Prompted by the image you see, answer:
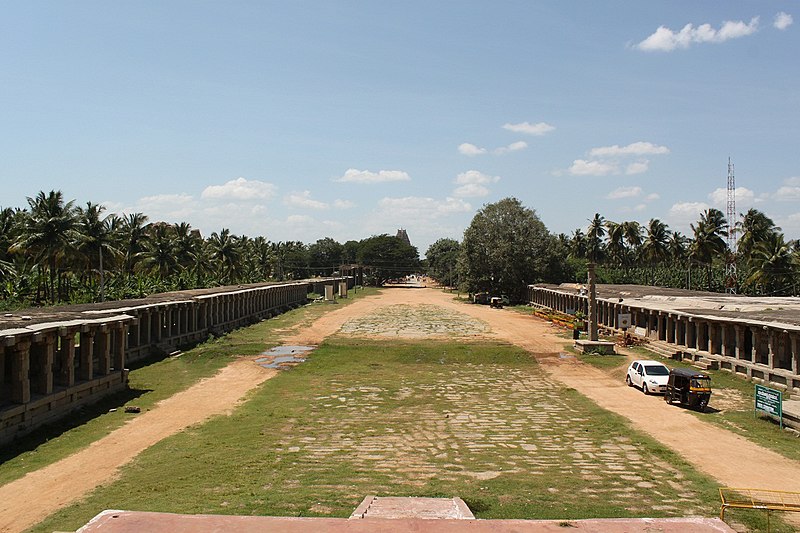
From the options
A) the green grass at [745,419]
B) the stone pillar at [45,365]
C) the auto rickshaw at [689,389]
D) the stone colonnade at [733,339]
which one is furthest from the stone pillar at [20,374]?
the stone colonnade at [733,339]

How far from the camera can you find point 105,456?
19891 millimetres

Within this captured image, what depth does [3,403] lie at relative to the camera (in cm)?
2198

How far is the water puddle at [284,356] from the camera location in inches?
1604

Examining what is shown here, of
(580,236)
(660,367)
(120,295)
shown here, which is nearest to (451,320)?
(120,295)

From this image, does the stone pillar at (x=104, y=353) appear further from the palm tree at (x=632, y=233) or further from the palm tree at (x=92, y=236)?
the palm tree at (x=632, y=233)

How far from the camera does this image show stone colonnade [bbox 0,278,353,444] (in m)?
22.0

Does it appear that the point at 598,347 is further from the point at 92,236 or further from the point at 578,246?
the point at 578,246

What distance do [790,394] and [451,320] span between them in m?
48.0

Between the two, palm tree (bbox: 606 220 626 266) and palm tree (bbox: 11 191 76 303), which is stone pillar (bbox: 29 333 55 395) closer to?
palm tree (bbox: 11 191 76 303)

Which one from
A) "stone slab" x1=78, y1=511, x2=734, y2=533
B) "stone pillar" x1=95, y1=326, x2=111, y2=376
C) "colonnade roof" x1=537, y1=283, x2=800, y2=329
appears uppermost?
"colonnade roof" x1=537, y1=283, x2=800, y2=329

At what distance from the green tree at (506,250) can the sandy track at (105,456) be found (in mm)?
76776

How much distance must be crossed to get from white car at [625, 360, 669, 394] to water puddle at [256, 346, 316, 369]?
67.0 feet

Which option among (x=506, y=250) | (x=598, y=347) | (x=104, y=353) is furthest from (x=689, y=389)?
(x=506, y=250)

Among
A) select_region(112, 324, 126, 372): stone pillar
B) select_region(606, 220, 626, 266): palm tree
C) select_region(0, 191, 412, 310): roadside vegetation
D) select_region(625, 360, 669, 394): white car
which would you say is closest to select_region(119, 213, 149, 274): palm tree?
select_region(0, 191, 412, 310): roadside vegetation
